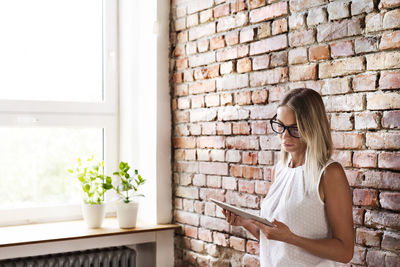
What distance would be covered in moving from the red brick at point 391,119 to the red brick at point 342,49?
1.04 feet

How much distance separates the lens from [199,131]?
3.19 metres

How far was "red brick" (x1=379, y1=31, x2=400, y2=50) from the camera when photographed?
2025 millimetres

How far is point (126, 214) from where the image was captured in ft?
10.5

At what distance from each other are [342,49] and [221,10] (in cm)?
94

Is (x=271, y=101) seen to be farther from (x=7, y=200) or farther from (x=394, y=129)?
(x=7, y=200)

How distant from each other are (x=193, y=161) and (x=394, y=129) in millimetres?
1448

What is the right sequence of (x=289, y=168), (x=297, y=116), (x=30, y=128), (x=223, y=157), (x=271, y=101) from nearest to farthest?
(x=297, y=116)
(x=289, y=168)
(x=271, y=101)
(x=223, y=157)
(x=30, y=128)

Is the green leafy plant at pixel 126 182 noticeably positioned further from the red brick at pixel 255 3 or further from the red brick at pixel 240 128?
the red brick at pixel 255 3

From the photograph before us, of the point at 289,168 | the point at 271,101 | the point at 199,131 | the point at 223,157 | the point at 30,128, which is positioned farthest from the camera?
the point at 30,128

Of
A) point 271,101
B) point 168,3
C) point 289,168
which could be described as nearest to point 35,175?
point 168,3

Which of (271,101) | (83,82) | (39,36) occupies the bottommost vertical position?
(271,101)

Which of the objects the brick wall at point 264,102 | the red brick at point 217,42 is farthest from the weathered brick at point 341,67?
the red brick at point 217,42

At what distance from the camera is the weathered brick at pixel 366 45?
6.94 feet

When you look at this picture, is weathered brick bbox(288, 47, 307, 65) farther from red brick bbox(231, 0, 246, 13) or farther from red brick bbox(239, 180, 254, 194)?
red brick bbox(239, 180, 254, 194)
